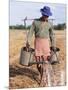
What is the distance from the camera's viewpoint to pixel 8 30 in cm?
130

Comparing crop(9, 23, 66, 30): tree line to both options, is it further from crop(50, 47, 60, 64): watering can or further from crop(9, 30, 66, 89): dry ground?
crop(50, 47, 60, 64): watering can

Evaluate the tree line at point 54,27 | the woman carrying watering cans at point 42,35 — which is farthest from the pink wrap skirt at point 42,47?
the tree line at point 54,27

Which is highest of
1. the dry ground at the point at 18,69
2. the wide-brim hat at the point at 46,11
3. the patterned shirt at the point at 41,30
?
the wide-brim hat at the point at 46,11

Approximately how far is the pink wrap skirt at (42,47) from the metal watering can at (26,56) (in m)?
0.04

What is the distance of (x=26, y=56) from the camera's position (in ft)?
4.35

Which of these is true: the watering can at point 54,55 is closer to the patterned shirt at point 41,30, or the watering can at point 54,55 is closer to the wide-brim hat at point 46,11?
the patterned shirt at point 41,30

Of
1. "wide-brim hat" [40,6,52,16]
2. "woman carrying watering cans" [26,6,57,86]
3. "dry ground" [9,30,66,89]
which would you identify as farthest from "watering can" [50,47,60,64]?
"wide-brim hat" [40,6,52,16]

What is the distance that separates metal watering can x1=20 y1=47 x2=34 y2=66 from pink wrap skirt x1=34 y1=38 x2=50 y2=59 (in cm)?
4

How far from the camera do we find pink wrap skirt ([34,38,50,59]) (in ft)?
4.38

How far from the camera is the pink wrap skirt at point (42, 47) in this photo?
4.38ft

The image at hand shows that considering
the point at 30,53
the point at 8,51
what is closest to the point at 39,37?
the point at 30,53

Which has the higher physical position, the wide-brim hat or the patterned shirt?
the wide-brim hat

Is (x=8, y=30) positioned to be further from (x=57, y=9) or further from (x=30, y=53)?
(x=57, y=9)

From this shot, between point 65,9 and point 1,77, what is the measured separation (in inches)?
24.9
